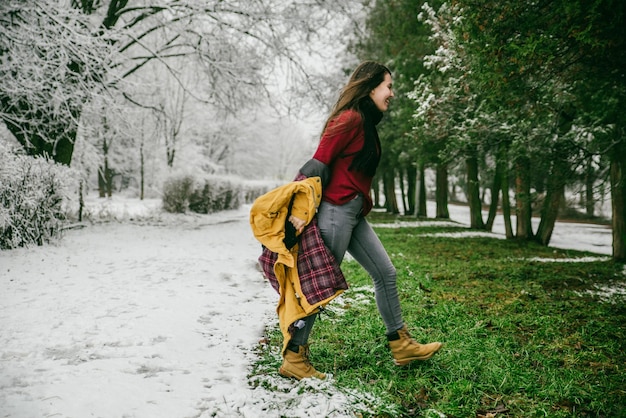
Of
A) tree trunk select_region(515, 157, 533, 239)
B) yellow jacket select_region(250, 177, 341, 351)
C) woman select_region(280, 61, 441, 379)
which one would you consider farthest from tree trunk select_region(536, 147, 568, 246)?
yellow jacket select_region(250, 177, 341, 351)

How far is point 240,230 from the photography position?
1154cm

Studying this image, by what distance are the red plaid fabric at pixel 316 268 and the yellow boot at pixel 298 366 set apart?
0.40m

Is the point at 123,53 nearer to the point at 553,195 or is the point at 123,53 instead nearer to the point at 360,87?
the point at 360,87

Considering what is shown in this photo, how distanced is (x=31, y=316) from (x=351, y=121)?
11.1 feet

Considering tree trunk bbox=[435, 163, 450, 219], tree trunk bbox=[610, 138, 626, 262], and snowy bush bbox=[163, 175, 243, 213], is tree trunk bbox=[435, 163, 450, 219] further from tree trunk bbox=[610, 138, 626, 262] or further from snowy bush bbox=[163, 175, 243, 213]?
tree trunk bbox=[610, 138, 626, 262]

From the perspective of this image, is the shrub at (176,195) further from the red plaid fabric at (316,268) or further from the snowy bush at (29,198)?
the red plaid fabric at (316,268)

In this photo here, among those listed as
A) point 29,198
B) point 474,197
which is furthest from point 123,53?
point 474,197

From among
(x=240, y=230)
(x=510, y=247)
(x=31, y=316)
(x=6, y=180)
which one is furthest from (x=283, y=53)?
(x=31, y=316)

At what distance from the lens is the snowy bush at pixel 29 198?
5945 mm

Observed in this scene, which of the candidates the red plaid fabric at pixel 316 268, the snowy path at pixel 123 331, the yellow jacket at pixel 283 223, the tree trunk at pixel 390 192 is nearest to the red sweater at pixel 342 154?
the yellow jacket at pixel 283 223

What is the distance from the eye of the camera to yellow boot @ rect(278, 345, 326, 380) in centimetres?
262

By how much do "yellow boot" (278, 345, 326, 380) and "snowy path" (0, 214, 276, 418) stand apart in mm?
316

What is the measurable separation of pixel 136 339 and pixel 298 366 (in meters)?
1.47

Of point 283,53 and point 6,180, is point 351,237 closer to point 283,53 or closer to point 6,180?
point 6,180
